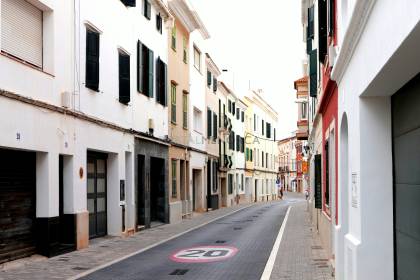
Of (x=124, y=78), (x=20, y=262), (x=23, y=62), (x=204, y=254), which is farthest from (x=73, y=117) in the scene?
(x=204, y=254)

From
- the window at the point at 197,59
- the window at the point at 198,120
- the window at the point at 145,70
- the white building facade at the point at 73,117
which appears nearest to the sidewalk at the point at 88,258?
the white building facade at the point at 73,117

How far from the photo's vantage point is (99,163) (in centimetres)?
1823

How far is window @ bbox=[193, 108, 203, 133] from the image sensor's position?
33188mm

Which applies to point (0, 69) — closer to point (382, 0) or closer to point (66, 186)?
point (66, 186)

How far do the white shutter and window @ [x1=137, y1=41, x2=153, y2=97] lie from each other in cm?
754

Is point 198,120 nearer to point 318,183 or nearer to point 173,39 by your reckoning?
point 173,39

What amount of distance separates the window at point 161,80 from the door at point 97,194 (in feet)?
19.5

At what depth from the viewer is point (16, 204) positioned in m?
12.9

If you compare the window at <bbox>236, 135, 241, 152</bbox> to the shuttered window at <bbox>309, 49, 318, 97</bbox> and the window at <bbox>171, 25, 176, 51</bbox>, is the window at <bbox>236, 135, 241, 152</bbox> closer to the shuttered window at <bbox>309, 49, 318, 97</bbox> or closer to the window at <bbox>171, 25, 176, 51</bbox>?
the window at <bbox>171, 25, 176, 51</bbox>

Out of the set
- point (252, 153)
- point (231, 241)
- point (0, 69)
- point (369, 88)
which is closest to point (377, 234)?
point (369, 88)

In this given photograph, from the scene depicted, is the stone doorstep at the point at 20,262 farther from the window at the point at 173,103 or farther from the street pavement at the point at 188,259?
the window at the point at 173,103

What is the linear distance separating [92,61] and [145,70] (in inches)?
225

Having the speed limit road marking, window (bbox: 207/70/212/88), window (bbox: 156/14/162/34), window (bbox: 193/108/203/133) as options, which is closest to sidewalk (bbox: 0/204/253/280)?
the speed limit road marking

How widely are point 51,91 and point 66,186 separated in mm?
2559
